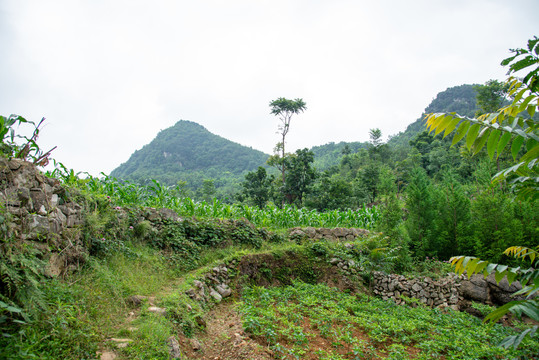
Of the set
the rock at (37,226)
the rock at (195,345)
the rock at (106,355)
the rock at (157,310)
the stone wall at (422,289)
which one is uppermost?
the rock at (37,226)

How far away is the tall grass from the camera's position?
6.50 metres

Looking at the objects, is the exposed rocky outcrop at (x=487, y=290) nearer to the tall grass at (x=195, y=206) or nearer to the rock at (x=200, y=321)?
the tall grass at (x=195, y=206)

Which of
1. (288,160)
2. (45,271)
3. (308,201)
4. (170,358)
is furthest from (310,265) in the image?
(288,160)

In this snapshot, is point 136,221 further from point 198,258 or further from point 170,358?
point 170,358

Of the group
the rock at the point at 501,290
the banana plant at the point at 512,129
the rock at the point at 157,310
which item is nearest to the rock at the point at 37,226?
the rock at the point at 157,310

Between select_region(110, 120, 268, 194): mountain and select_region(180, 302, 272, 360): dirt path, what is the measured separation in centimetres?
4215

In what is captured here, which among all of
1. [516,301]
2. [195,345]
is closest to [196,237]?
[195,345]

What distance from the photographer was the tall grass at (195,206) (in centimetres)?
650

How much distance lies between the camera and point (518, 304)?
1172 mm

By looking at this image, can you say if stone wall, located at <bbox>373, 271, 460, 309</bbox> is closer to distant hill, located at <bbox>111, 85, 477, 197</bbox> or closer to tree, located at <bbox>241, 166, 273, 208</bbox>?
tree, located at <bbox>241, 166, 273, 208</bbox>

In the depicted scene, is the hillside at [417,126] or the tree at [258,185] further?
the hillside at [417,126]

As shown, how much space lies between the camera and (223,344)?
408 centimetres

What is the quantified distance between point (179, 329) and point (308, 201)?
15.4 m

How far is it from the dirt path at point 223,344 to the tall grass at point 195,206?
333cm
